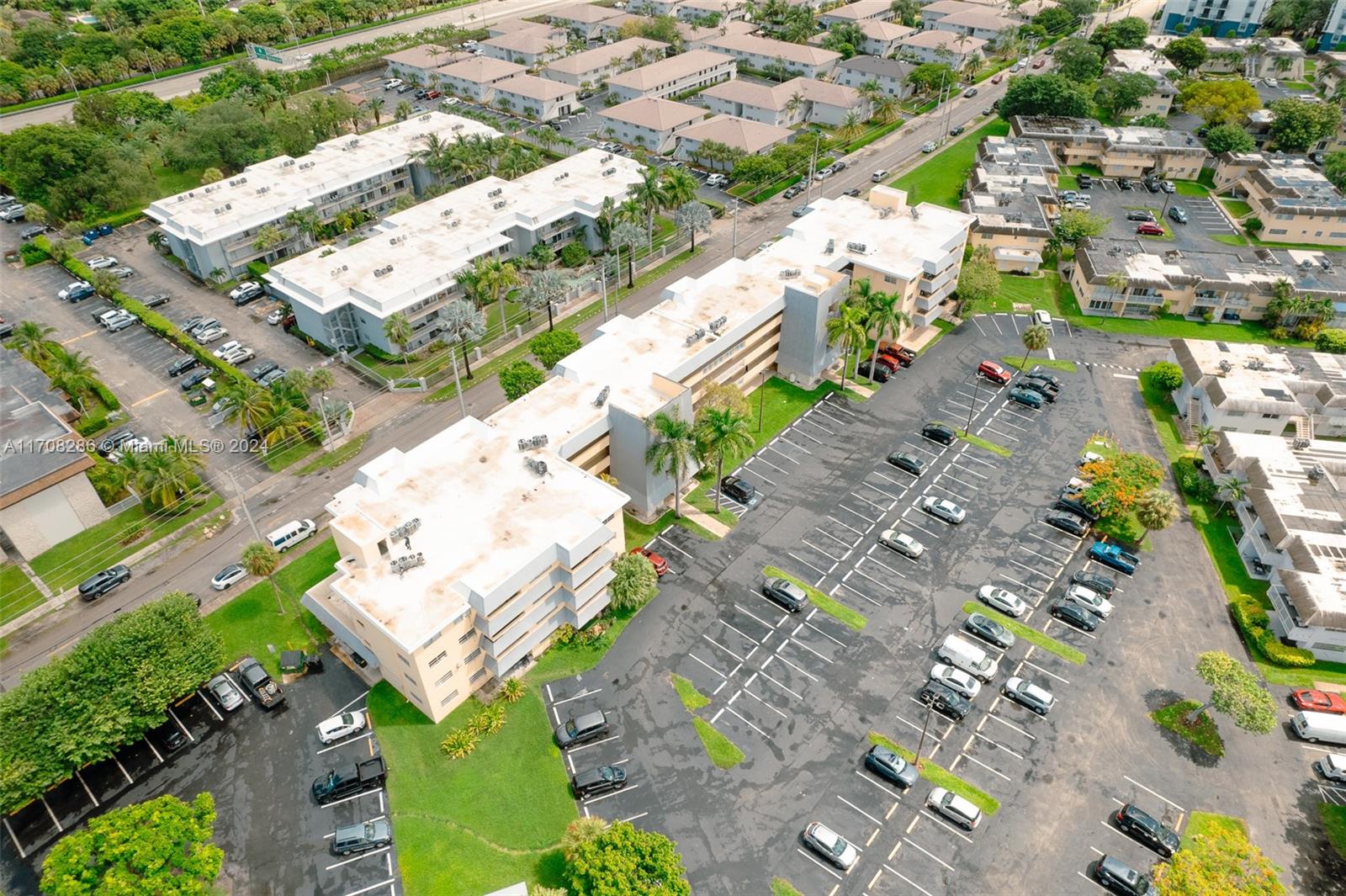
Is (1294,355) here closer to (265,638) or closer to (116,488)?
(265,638)

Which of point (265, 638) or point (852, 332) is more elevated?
point (852, 332)

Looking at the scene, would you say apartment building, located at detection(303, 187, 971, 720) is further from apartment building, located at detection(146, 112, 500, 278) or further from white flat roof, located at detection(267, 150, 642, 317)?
apartment building, located at detection(146, 112, 500, 278)

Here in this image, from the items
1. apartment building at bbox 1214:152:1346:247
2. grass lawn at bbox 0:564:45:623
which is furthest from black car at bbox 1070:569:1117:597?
grass lawn at bbox 0:564:45:623

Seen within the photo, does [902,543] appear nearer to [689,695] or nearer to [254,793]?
[689,695]

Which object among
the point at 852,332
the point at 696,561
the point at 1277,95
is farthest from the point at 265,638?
the point at 1277,95

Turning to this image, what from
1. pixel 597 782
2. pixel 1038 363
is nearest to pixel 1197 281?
pixel 1038 363

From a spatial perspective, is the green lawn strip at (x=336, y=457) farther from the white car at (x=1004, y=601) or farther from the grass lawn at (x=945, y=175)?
the grass lawn at (x=945, y=175)

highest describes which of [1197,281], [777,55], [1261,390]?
[777,55]

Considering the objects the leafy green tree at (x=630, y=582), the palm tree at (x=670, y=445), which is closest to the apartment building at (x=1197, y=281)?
the palm tree at (x=670, y=445)
